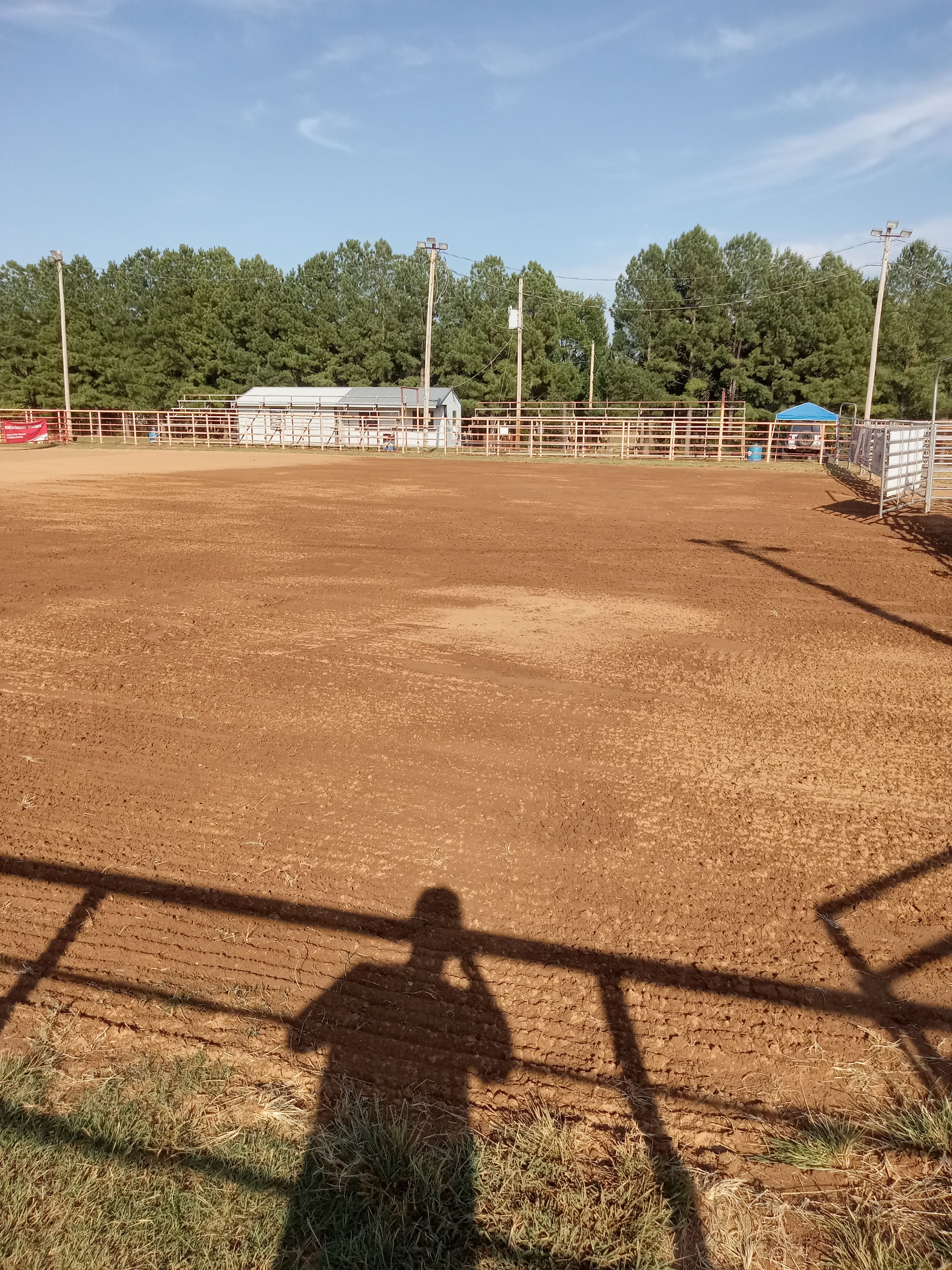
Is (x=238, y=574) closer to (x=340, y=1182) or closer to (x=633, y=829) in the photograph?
(x=633, y=829)

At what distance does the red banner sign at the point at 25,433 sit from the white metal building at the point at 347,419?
1067 centimetres

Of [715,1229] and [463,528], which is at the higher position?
[463,528]

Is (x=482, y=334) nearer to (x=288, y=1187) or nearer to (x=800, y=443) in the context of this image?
(x=800, y=443)

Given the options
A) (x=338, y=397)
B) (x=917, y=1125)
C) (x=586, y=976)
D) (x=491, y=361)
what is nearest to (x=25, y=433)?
(x=338, y=397)

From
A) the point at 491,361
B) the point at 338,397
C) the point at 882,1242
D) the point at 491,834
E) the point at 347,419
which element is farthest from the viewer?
the point at 491,361

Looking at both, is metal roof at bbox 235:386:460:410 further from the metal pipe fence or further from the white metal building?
the metal pipe fence

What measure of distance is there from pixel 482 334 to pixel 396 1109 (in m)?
69.3

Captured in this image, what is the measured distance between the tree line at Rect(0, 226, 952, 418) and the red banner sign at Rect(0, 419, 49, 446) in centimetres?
2091

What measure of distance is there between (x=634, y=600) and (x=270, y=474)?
70.1 ft

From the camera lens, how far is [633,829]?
4.82 m

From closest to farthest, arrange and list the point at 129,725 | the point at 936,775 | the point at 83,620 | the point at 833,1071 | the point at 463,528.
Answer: the point at 833,1071, the point at 936,775, the point at 129,725, the point at 83,620, the point at 463,528

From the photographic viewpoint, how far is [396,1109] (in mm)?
2922

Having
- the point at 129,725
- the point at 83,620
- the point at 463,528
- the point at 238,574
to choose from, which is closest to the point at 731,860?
the point at 129,725

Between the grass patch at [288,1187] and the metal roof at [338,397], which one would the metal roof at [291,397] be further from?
the grass patch at [288,1187]
